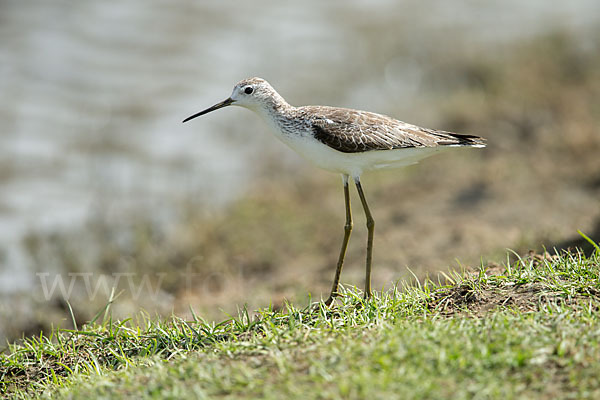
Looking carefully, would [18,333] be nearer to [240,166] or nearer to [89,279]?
[89,279]

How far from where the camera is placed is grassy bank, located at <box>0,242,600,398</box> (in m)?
3.90

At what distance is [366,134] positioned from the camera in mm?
5746

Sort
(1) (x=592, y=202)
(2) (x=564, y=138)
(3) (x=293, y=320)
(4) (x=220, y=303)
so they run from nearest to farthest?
(3) (x=293, y=320) < (4) (x=220, y=303) < (1) (x=592, y=202) < (2) (x=564, y=138)

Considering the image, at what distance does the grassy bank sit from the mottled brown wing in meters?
1.22

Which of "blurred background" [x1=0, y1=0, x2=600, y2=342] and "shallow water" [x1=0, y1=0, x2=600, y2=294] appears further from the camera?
"shallow water" [x1=0, y1=0, x2=600, y2=294]

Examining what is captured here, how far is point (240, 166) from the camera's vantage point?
11.7 meters

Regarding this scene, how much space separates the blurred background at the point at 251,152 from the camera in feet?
27.3

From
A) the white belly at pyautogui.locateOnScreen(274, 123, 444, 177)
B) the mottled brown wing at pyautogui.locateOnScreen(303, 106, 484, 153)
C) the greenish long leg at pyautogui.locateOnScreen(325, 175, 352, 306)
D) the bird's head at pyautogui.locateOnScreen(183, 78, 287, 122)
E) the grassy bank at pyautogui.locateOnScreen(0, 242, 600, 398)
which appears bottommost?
the grassy bank at pyautogui.locateOnScreen(0, 242, 600, 398)

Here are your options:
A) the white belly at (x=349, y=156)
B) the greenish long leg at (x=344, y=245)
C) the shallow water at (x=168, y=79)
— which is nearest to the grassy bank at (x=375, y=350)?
the greenish long leg at (x=344, y=245)

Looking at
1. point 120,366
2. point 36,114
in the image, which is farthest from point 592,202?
point 36,114

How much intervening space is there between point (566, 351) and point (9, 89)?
11999mm

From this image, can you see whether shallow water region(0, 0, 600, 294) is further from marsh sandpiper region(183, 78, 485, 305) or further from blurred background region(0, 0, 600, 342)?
marsh sandpiper region(183, 78, 485, 305)

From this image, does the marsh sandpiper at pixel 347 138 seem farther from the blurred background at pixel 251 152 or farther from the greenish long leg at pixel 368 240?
the blurred background at pixel 251 152

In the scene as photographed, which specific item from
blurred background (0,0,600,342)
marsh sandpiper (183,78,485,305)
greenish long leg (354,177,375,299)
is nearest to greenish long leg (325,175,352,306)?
marsh sandpiper (183,78,485,305)
